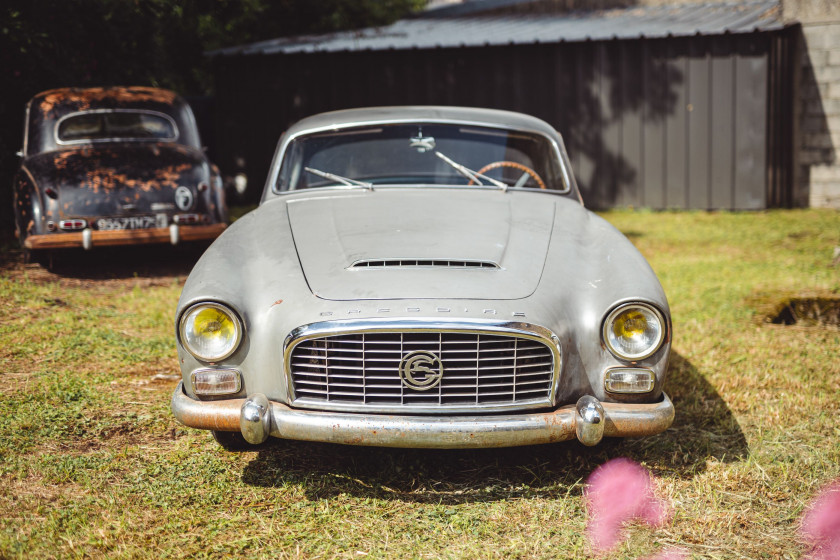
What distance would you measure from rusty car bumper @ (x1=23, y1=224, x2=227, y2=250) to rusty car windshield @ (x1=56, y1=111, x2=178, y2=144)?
1249 millimetres

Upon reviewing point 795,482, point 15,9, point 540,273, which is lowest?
point 795,482

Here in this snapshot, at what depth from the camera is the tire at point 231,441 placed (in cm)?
320

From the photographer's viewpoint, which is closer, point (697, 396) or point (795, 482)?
point (795, 482)

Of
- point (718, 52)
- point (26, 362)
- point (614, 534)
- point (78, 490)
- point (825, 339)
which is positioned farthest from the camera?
point (718, 52)

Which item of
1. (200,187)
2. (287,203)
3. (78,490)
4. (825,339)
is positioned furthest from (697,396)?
(200,187)

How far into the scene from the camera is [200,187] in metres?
6.63

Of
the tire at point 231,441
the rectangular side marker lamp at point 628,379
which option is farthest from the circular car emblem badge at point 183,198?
the rectangular side marker lamp at point 628,379

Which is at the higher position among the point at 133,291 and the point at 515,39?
the point at 515,39

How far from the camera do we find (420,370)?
2.69m

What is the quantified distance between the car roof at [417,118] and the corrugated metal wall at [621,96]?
6841 mm

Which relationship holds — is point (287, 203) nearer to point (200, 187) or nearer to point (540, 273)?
point (540, 273)

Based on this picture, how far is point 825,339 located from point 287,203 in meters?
3.26

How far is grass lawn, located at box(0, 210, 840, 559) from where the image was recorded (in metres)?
2.59

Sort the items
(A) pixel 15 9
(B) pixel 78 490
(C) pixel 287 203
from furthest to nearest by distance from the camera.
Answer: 1. (A) pixel 15 9
2. (C) pixel 287 203
3. (B) pixel 78 490
